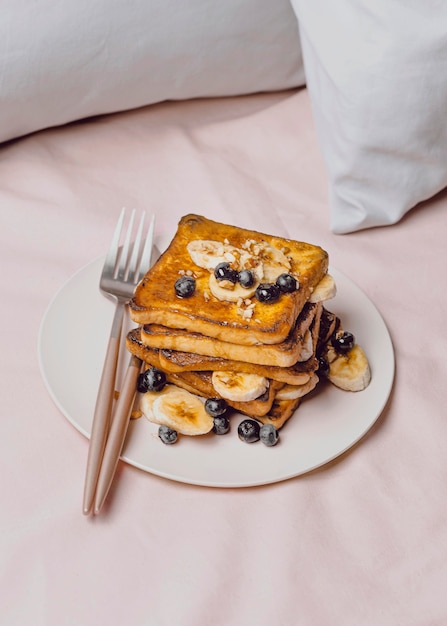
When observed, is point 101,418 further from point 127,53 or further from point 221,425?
point 127,53

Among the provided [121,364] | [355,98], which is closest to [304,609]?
[121,364]

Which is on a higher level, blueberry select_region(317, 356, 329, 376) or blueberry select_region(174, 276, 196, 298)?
blueberry select_region(174, 276, 196, 298)

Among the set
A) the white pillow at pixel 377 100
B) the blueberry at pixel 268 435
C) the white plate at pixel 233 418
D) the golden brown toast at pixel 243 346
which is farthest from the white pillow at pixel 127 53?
the blueberry at pixel 268 435

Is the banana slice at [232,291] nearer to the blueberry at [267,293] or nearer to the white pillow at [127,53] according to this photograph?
the blueberry at [267,293]

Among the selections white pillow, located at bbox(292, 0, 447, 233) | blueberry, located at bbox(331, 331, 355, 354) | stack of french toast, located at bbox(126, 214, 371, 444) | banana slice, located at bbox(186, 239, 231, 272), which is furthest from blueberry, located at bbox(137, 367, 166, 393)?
white pillow, located at bbox(292, 0, 447, 233)

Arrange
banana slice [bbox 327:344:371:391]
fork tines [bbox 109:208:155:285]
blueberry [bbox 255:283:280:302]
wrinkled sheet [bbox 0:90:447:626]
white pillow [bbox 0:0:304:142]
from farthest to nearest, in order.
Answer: white pillow [bbox 0:0:304:142] < fork tines [bbox 109:208:155:285] < banana slice [bbox 327:344:371:391] < blueberry [bbox 255:283:280:302] < wrinkled sheet [bbox 0:90:447:626]

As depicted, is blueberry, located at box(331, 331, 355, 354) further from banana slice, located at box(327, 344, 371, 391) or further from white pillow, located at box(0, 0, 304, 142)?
white pillow, located at box(0, 0, 304, 142)

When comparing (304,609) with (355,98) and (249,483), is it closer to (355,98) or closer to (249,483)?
(249,483)
